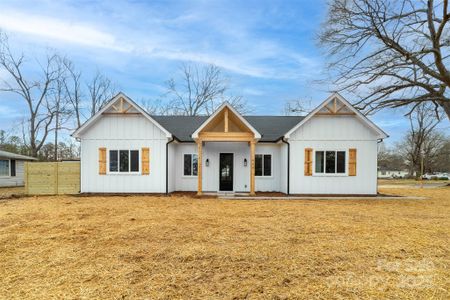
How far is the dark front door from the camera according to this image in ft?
50.9

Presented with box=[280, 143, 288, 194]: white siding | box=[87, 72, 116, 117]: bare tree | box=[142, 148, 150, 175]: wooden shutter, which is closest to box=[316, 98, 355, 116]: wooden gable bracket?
box=[280, 143, 288, 194]: white siding

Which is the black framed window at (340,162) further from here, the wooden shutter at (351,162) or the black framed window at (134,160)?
the black framed window at (134,160)

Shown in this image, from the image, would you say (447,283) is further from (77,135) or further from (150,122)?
(77,135)

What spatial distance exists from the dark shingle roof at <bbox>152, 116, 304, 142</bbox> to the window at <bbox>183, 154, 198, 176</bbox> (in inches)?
36.5

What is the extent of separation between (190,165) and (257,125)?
4.76 metres

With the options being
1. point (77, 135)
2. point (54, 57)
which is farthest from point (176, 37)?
point (54, 57)

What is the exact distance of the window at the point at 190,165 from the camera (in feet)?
51.2

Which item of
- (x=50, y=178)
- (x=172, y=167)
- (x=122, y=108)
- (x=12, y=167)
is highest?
(x=122, y=108)

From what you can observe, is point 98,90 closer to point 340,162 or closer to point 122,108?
point 122,108

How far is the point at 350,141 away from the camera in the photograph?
14.2 meters

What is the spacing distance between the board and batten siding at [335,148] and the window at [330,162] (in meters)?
0.21

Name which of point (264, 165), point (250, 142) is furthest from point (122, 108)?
point (264, 165)

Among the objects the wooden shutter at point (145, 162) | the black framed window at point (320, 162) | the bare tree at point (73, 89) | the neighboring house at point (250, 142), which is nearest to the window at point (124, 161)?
the neighboring house at point (250, 142)

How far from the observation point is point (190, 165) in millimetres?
15641
